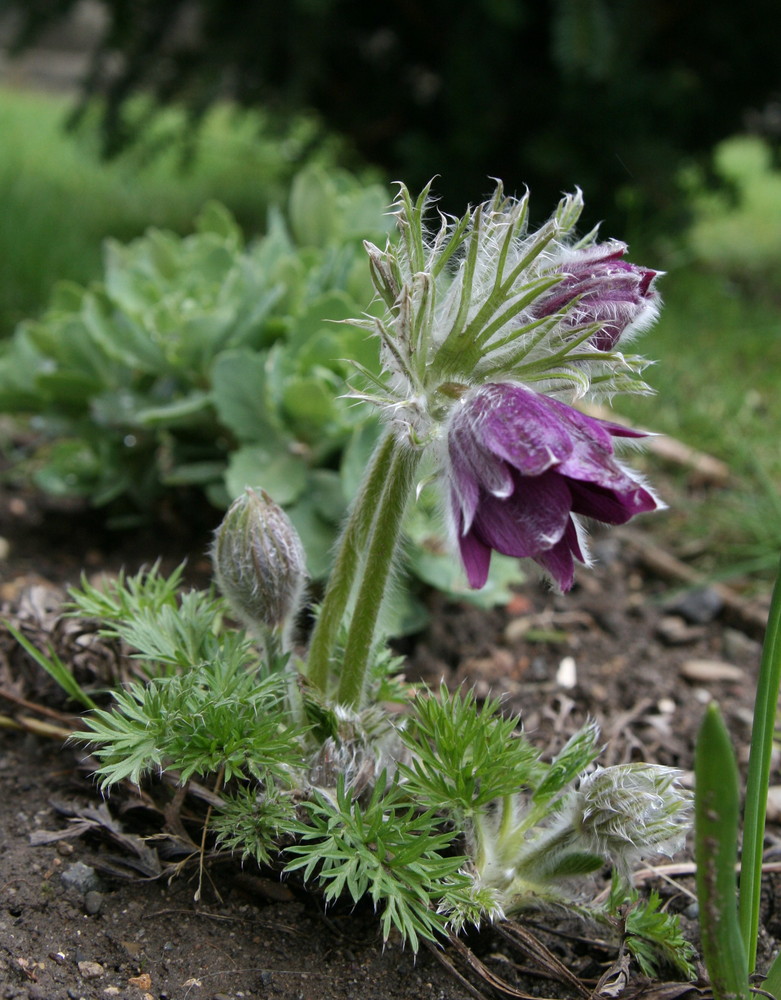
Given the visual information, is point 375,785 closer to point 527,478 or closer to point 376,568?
point 376,568

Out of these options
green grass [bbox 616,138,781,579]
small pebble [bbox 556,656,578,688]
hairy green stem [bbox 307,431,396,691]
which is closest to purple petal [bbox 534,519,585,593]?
hairy green stem [bbox 307,431,396,691]

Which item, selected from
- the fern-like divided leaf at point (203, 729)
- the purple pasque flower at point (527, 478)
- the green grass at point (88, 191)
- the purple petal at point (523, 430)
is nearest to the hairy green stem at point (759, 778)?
the purple pasque flower at point (527, 478)

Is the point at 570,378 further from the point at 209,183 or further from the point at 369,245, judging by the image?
the point at 209,183

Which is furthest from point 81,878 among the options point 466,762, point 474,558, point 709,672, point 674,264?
point 674,264

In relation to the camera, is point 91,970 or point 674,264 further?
point 674,264

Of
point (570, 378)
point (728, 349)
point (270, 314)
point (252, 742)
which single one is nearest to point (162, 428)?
point (270, 314)

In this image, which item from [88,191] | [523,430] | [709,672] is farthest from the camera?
[88,191]

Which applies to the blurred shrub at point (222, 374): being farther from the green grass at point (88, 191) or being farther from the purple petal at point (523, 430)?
the green grass at point (88, 191)
